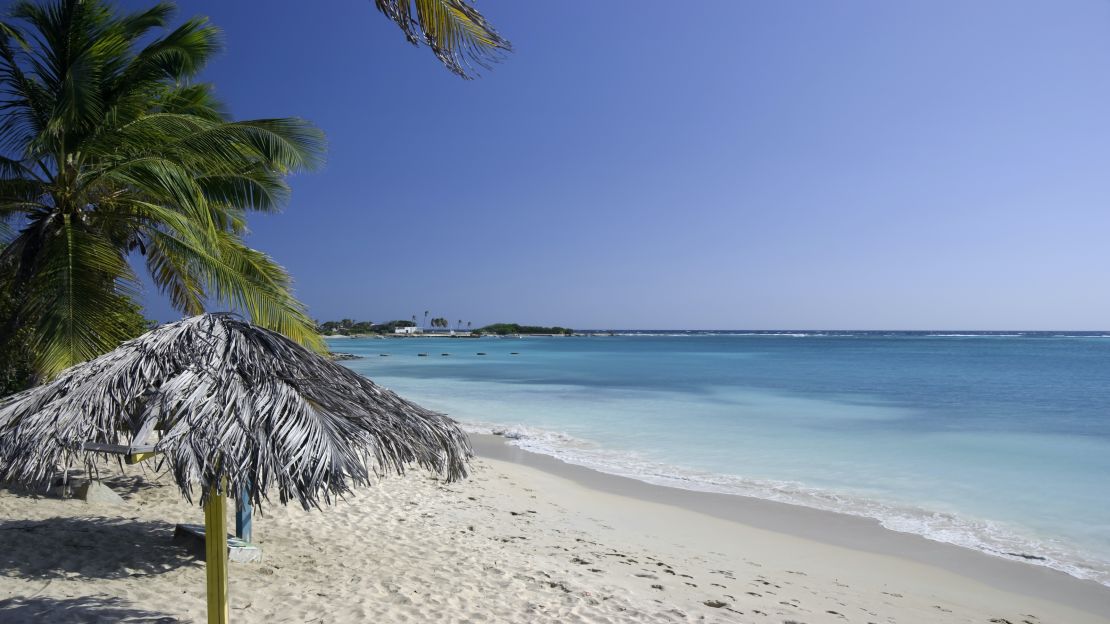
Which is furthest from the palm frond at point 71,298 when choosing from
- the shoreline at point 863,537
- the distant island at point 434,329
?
the distant island at point 434,329

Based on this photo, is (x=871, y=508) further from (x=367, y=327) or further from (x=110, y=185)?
(x=367, y=327)

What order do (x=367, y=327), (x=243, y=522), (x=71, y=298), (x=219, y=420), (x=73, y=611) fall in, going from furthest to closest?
(x=367, y=327), (x=71, y=298), (x=243, y=522), (x=73, y=611), (x=219, y=420)

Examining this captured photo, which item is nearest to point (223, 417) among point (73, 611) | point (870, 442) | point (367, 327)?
point (73, 611)

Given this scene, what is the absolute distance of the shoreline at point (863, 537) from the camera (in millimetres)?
5262

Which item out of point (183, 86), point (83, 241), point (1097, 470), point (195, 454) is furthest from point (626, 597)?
point (1097, 470)

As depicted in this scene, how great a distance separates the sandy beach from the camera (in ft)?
12.5

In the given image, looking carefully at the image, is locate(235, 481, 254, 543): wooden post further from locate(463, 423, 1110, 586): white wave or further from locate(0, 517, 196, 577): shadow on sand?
locate(463, 423, 1110, 586): white wave

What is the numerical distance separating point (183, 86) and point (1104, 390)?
30122mm

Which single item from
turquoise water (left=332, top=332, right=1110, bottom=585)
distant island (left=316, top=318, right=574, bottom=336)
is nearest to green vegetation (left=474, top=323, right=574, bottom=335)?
distant island (left=316, top=318, right=574, bottom=336)

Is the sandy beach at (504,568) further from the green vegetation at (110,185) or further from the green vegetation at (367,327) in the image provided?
the green vegetation at (367,327)

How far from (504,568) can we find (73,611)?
269 cm

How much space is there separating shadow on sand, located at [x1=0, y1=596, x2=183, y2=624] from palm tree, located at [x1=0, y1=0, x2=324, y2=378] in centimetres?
201

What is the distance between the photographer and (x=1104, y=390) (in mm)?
22516

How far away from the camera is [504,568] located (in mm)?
4672
